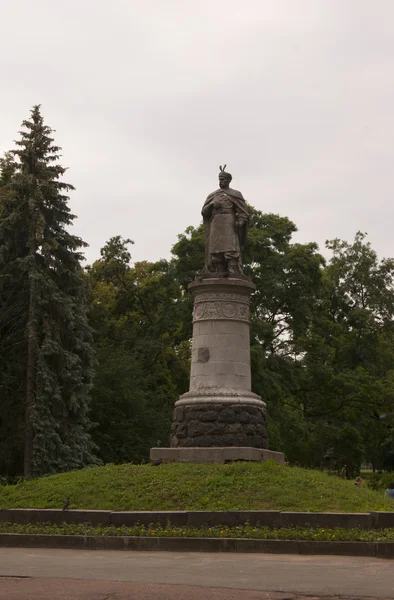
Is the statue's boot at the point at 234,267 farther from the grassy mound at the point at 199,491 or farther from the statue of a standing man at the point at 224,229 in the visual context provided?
the grassy mound at the point at 199,491

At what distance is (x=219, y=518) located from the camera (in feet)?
45.3

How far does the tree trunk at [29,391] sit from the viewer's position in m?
27.3

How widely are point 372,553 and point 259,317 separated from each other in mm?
24050

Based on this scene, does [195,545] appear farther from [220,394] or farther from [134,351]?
[134,351]

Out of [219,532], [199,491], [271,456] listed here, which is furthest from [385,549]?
[271,456]

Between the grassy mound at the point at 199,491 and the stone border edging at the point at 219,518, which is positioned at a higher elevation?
the grassy mound at the point at 199,491

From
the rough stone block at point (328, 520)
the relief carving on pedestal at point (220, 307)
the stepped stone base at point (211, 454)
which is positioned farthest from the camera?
the relief carving on pedestal at point (220, 307)

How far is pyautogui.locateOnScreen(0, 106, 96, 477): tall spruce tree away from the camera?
27.9m

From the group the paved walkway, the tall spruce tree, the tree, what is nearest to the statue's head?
the tall spruce tree

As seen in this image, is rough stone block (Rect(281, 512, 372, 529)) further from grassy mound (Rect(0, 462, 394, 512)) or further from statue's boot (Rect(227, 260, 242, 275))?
statue's boot (Rect(227, 260, 242, 275))

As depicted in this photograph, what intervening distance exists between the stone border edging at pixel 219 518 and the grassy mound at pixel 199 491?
772mm

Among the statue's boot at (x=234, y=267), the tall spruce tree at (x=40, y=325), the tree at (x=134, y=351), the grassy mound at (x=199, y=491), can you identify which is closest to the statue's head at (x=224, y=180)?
the statue's boot at (x=234, y=267)

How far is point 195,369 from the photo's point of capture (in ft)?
64.6

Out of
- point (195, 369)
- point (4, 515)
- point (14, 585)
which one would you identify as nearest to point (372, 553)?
point (14, 585)
